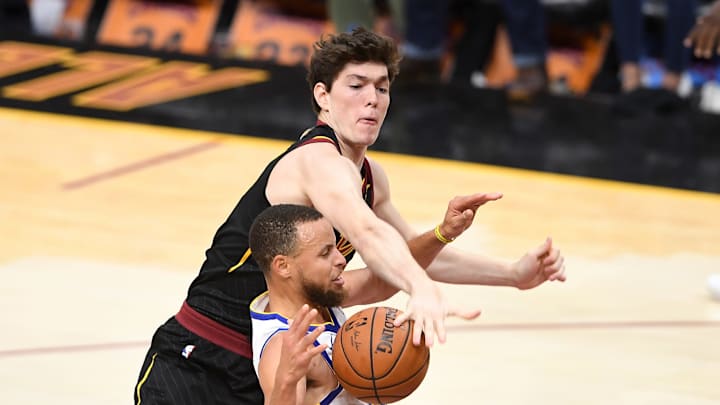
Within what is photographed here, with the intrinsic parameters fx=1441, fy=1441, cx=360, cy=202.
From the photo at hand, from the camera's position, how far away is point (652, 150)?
10.0 m

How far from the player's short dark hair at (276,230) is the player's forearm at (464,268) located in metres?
0.83

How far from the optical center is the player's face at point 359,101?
4867 mm

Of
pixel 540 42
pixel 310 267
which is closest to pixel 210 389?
pixel 310 267

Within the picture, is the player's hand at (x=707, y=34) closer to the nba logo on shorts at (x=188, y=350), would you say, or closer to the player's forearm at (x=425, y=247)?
the player's forearm at (x=425, y=247)

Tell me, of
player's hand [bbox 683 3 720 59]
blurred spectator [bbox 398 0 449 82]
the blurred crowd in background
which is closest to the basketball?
player's hand [bbox 683 3 720 59]

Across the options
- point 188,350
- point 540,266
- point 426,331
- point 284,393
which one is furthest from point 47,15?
point 426,331

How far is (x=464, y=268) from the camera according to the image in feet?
17.6

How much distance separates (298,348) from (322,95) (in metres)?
1.05

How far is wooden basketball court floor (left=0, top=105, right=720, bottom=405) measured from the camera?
652 cm

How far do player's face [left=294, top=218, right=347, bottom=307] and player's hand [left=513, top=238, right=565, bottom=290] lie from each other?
0.72 m

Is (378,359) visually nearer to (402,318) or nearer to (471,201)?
(402,318)

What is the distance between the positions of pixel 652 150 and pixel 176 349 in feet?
18.4

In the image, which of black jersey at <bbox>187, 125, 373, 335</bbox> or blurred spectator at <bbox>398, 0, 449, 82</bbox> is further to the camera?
blurred spectator at <bbox>398, 0, 449, 82</bbox>

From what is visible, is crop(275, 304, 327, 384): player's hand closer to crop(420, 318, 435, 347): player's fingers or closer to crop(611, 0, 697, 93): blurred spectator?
crop(420, 318, 435, 347): player's fingers
